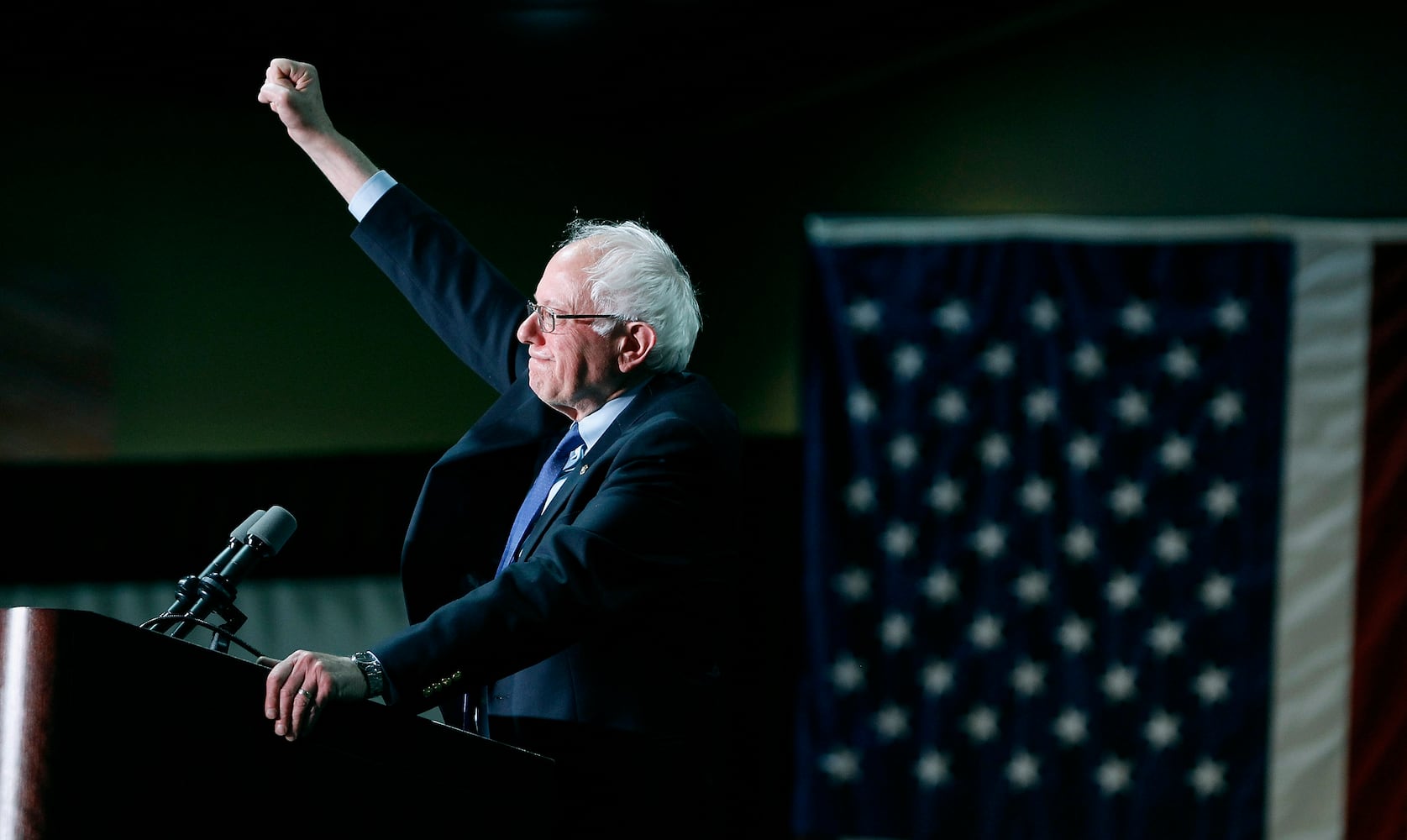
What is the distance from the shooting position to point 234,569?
1.58 m

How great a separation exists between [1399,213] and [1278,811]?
1.94 meters

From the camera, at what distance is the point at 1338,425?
4.32 meters

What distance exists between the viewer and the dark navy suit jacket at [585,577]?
59.6 inches

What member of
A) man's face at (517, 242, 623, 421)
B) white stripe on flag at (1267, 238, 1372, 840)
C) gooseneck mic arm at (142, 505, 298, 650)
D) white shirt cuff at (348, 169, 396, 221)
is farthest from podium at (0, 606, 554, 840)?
white stripe on flag at (1267, 238, 1372, 840)

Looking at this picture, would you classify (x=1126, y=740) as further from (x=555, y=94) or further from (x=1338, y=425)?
(x=555, y=94)

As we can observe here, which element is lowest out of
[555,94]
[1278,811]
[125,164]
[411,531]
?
[1278,811]

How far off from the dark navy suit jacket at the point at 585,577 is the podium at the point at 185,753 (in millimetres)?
77

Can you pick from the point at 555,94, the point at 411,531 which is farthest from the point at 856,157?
the point at 411,531

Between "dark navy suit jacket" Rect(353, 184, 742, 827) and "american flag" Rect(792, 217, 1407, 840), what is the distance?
2.73 metres

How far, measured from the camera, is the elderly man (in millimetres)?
1507

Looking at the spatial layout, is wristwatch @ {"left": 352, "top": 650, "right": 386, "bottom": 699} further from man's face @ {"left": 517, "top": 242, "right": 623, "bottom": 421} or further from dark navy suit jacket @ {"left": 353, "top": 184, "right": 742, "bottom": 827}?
man's face @ {"left": 517, "top": 242, "right": 623, "bottom": 421}

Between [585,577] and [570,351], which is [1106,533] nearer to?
[570,351]

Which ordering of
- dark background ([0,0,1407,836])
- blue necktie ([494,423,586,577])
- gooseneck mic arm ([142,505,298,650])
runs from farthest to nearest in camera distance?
1. dark background ([0,0,1407,836])
2. blue necktie ([494,423,586,577])
3. gooseneck mic arm ([142,505,298,650])

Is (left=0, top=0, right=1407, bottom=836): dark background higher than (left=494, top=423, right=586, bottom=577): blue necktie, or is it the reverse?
(left=0, top=0, right=1407, bottom=836): dark background
